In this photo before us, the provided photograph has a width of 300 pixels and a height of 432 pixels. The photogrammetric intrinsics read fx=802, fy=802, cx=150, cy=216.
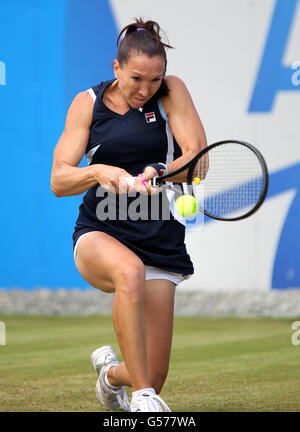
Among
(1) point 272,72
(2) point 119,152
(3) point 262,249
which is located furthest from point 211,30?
(2) point 119,152

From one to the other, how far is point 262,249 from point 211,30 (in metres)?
1.88

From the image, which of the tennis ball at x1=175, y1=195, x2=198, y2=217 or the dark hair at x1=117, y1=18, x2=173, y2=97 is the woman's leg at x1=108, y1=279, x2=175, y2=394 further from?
the dark hair at x1=117, y1=18, x2=173, y2=97

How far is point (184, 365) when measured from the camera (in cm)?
454

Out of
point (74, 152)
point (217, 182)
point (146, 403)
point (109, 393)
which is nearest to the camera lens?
point (146, 403)

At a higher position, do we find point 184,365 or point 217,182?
point 217,182

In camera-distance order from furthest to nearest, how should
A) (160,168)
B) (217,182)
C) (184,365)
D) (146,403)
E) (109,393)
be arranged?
(184,365) → (109,393) → (217,182) → (160,168) → (146,403)

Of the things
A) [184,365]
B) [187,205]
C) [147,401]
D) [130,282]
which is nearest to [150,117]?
[187,205]

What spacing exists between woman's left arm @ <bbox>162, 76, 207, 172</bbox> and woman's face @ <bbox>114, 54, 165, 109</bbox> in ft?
0.44

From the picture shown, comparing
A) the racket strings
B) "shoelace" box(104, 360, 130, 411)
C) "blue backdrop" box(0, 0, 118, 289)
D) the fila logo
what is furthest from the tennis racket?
"blue backdrop" box(0, 0, 118, 289)

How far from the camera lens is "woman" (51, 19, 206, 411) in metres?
3.04

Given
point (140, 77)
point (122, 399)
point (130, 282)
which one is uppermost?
point (140, 77)

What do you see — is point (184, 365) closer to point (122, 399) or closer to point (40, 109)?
point (122, 399)

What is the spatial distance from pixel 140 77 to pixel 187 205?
20.3 inches
